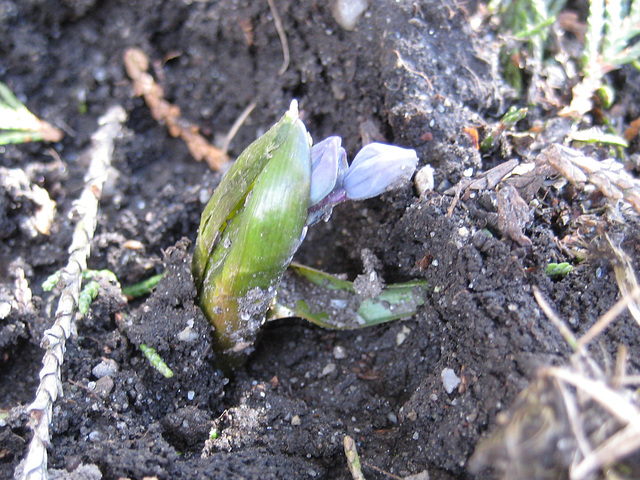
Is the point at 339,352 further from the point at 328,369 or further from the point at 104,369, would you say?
the point at 104,369

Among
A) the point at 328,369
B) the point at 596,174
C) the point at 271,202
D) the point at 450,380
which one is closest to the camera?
the point at 271,202

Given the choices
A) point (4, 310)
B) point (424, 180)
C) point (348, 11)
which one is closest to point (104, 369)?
point (4, 310)

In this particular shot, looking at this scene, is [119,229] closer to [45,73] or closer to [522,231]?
[45,73]

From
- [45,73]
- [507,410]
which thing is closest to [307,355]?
[507,410]

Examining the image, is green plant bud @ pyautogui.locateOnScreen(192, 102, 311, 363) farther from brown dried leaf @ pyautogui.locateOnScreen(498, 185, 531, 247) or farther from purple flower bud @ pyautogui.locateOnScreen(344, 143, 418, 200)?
brown dried leaf @ pyautogui.locateOnScreen(498, 185, 531, 247)

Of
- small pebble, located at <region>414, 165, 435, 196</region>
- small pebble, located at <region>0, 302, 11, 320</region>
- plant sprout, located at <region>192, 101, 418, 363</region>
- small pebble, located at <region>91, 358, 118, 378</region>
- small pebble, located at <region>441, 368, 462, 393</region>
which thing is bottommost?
small pebble, located at <region>441, 368, 462, 393</region>

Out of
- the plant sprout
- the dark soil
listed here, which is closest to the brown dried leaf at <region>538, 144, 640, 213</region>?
the dark soil
